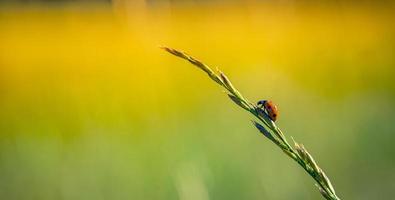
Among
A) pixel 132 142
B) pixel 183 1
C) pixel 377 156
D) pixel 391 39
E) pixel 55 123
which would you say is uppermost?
pixel 183 1

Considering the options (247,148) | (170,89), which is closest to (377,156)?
(247,148)

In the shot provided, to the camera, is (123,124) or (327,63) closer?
(123,124)

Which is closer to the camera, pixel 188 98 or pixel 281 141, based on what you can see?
pixel 281 141

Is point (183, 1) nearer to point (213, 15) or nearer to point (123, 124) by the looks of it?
point (213, 15)

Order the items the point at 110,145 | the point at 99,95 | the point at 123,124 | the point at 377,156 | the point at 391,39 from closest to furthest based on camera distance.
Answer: the point at 377,156 → the point at 110,145 → the point at 123,124 → the point at 99,95 → the point at 391,39

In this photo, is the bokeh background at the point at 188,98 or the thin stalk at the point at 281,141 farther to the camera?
the bokeh background at the point at 188,98

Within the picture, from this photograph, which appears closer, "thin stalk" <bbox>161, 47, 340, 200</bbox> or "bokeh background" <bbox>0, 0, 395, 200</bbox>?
"thin stalk" <bbox>161, 47, 340, 200</bbox>

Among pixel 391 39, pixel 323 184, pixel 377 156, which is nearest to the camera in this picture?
pixel 323 184

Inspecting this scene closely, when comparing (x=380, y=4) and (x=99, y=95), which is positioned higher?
(x=99, y=95)
